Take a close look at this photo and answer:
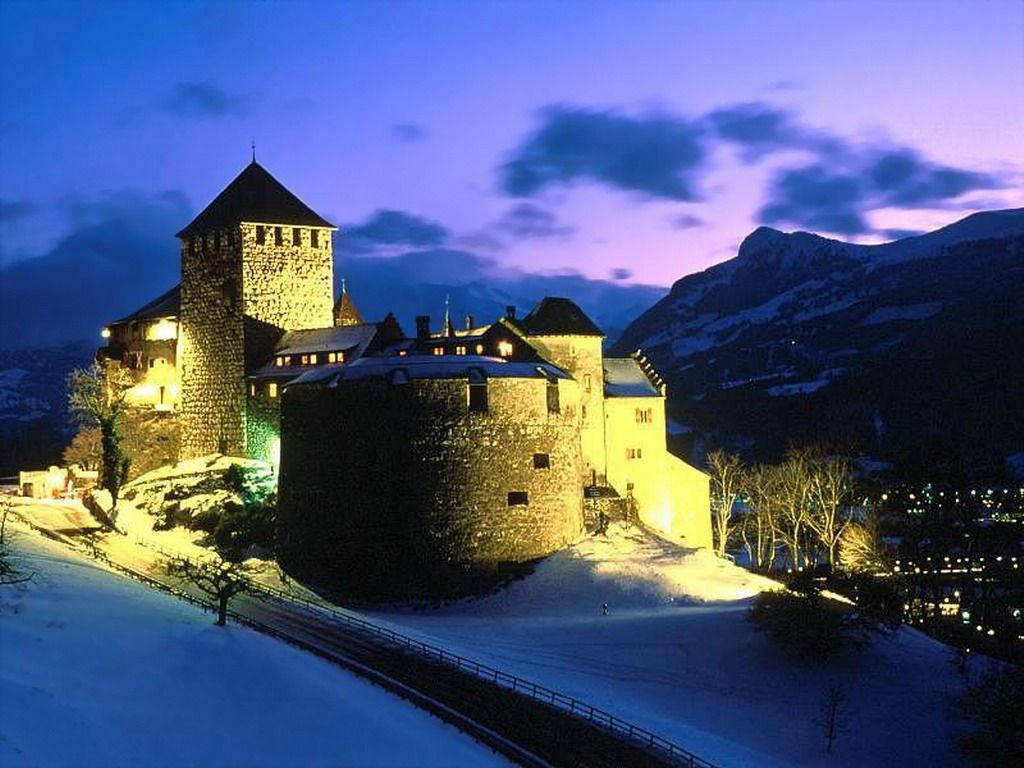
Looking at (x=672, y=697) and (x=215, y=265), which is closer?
(x=672, y=697)

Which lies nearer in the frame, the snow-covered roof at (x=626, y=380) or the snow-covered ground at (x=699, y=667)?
the snow-covered ground at (x=699, y=667)

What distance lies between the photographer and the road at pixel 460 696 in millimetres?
24703

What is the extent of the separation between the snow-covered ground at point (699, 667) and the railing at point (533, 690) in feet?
3.71

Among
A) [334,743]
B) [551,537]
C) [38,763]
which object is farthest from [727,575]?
[38,763]

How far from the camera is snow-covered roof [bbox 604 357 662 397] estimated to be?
57531 mm

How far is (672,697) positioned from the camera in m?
32.0

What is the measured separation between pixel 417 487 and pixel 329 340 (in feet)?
49.1

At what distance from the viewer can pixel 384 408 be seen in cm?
4262

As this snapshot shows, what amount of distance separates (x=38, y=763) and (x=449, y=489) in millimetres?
26806

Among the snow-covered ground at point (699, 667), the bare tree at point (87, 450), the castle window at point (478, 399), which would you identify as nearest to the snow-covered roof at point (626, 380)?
the castle window at point (478, 399)

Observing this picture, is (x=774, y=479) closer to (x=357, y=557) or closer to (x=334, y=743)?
(x=357, y=557)

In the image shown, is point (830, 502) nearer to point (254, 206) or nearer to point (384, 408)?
point (384, 408)

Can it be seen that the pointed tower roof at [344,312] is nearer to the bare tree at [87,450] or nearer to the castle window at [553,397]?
the bare tree at [87,450]

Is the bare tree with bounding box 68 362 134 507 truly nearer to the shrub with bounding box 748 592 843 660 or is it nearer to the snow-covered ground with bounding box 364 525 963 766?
the snow-covered ground with bounding box 364 525 963 766
